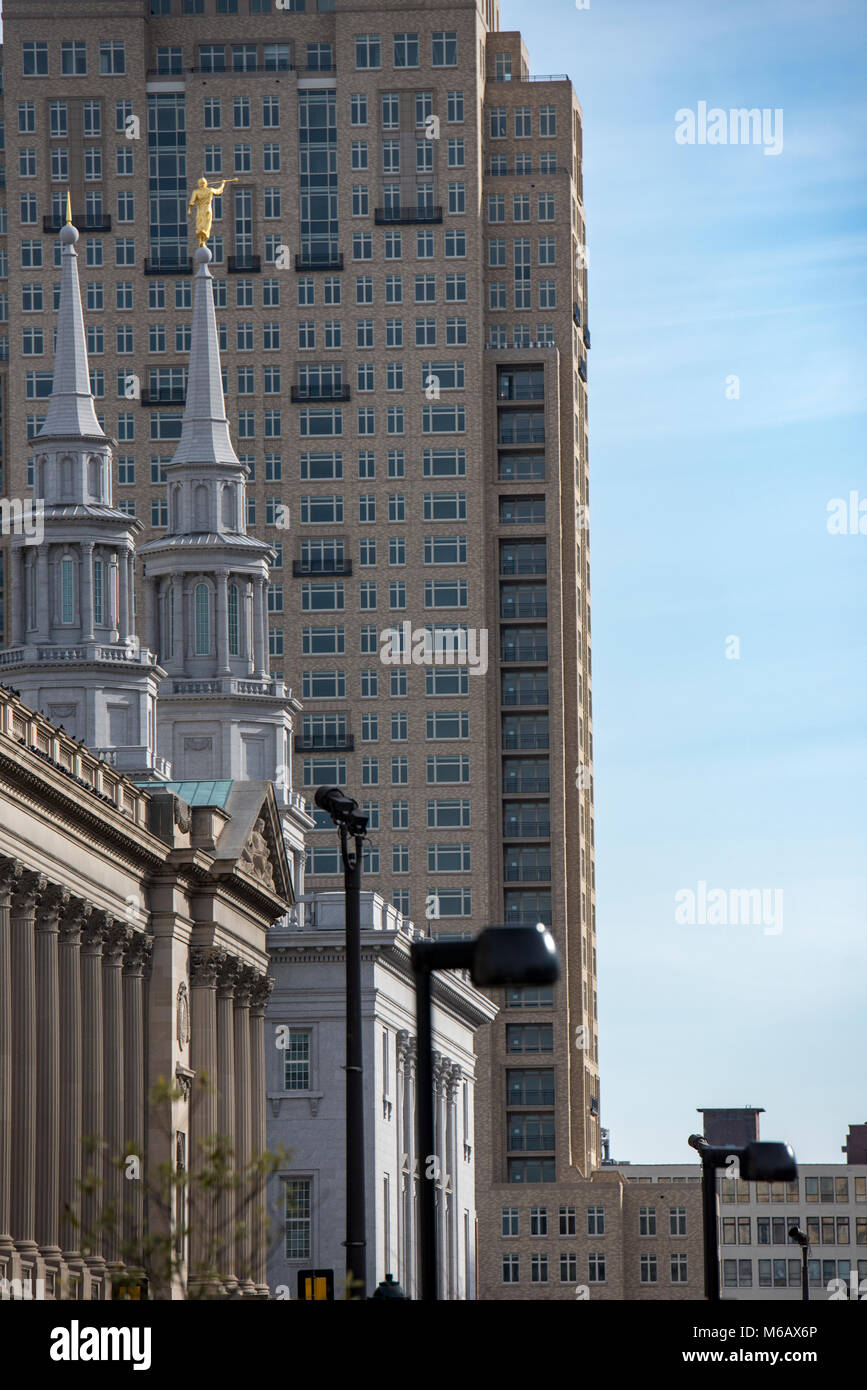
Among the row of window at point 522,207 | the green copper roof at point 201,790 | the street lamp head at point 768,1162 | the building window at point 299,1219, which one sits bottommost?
the street lamp head at point 768,1162

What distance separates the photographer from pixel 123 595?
116125mm

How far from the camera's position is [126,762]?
373 ft

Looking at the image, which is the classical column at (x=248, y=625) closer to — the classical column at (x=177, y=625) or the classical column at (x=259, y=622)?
the classical column at (x=259, y=622)

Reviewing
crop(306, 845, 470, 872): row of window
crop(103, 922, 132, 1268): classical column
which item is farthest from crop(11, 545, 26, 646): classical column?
crop(306, 845, 470, 872): row of window

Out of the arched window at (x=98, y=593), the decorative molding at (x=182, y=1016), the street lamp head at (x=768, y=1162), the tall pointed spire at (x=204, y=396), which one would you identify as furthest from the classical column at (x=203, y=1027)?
the street lamp head at (x=768, y=1162)

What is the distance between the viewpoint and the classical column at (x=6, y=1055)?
2889 inches

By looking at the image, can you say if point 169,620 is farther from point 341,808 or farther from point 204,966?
point 341,808

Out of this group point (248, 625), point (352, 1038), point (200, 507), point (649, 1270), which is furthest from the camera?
point (649, 1270)

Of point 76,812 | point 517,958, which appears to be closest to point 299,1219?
point 76,812

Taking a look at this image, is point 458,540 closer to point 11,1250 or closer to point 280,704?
point 280,704

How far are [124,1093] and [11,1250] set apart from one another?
14.4 meters

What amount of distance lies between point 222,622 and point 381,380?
149 ft

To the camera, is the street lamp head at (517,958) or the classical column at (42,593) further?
the classical column at (42,593)

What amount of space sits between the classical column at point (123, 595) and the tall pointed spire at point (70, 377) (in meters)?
4.93
